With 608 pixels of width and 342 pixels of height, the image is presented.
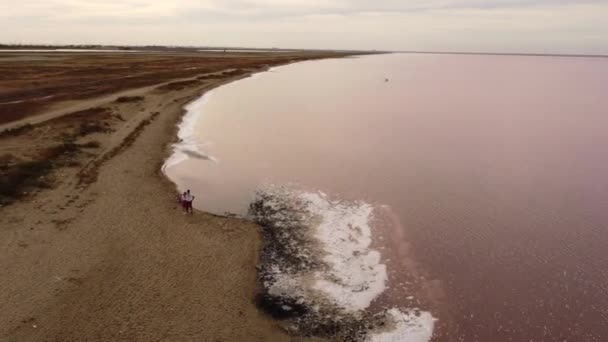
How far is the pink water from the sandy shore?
3090mm

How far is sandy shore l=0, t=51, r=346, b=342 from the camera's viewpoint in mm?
12062

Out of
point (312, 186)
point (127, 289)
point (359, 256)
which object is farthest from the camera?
point (312, 186)

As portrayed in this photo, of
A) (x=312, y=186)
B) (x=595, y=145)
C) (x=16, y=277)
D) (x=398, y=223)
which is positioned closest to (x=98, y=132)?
(x=312, y=186)

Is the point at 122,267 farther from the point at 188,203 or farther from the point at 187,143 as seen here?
the point at 187,143

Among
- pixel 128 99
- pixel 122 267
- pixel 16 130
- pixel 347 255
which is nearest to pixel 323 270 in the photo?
pixel 347 255

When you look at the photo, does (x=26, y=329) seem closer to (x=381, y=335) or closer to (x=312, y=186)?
(x=381, y=335)

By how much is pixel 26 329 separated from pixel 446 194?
18.1 m

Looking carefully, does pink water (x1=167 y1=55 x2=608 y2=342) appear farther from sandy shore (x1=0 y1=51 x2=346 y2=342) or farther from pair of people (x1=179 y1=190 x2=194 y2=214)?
sandy shore (x1=0 y1=51 x2=346 y2=342)

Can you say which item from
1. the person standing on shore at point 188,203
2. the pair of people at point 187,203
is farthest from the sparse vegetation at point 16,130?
the person standing on shore at point 188,203

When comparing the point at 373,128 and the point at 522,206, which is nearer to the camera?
the point at 522,206

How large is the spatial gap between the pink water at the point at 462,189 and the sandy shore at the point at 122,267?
3.09 m

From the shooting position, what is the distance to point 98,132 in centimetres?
3197

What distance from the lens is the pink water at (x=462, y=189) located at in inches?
551

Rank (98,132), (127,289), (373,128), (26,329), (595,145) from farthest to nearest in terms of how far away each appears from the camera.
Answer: (373,128)
(595,145)
(98,132)
(127,289)
(26,329)
